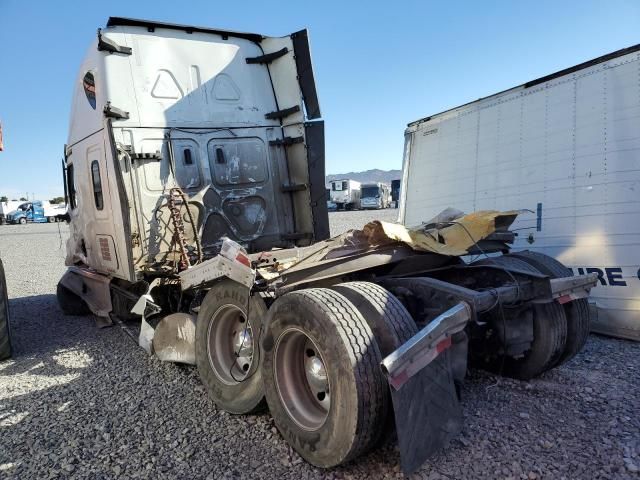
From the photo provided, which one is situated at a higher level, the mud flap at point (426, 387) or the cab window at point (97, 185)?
the cab window at point (97, 185)

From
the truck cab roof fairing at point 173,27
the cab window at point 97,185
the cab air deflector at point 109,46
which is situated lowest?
the cab window at point 97,185

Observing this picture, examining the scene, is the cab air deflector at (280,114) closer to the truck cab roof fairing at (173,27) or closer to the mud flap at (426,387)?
the truck cab roof fairing at (173,27)

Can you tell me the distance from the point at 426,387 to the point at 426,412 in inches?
5.0

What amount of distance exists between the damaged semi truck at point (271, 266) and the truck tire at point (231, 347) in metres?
0.01

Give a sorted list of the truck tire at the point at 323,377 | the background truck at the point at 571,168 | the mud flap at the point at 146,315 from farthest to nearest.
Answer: the background truck at the point at 571,168 < the mud flap at the point at 146,315 < the truck tire at the point at 323,377

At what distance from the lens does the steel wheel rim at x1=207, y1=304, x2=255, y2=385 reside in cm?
375

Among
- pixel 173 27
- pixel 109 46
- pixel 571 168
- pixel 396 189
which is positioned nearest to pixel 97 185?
pixel 109 46

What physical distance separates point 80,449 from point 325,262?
6.90ft

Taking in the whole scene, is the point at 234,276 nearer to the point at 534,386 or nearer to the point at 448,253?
the point at 448,253

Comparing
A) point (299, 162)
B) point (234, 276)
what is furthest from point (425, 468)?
point (299, 162)

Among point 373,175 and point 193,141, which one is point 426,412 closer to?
point 193,141

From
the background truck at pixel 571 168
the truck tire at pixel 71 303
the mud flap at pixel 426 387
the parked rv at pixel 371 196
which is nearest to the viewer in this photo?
the mud flap at pixel 426 387

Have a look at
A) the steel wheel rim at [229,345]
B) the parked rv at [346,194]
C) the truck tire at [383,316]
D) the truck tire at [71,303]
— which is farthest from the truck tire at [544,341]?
the parked rv at [346,194]

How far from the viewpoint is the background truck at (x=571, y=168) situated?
15.4 feet
